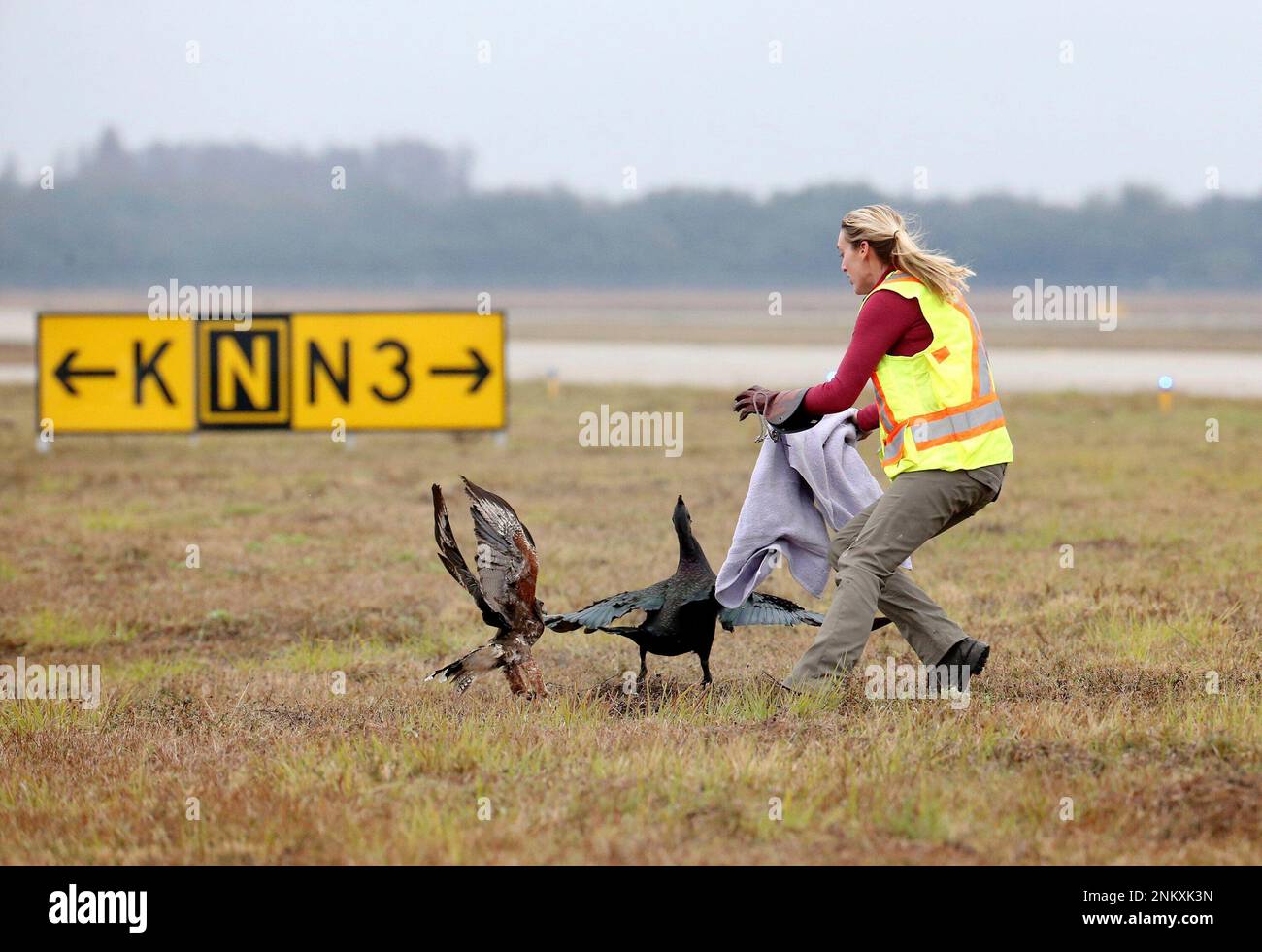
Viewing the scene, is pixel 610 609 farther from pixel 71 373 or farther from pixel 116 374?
pixel 71 373

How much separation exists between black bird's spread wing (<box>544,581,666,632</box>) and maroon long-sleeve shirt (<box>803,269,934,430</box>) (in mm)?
1272

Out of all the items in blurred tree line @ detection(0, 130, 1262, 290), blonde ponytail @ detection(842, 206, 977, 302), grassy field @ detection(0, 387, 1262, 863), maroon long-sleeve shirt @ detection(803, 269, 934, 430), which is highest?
blurred tree line @ detection(0, 130, 1262, 290)

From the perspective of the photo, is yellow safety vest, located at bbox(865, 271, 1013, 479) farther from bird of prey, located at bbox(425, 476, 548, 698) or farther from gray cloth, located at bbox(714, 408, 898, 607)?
bird of prey, located at bbox(425, 476, 548, 698)

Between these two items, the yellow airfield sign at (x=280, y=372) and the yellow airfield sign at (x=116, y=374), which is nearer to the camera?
the yellow airfield sign at (x=280, y=372)

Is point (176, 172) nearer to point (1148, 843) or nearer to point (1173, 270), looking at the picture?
point (1173, 270)

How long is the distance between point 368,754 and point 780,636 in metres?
3.77

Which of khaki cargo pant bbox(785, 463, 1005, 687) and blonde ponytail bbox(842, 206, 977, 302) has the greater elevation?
blonde ponytail bbox(842, 206, 977, 302)

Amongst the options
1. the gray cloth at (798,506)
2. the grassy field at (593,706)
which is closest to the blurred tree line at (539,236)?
the grassy field at (593,706)

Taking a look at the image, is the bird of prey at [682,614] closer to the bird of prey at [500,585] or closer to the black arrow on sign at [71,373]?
the bird of prey at [500,585]

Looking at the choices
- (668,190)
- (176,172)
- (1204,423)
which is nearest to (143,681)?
(1204,423)

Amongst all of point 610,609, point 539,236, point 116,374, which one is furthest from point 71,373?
point 539,236

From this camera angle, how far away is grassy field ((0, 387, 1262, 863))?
441 cm

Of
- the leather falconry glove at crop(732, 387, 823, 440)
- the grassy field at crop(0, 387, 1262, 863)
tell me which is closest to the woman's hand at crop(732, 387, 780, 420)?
the leather falconry glove at crop(732, 387, 823, 440)

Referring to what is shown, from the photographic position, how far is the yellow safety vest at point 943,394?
5.79m
